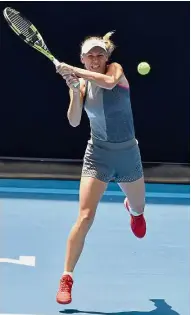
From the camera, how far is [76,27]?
8.55m

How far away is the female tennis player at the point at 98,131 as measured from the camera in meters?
4.45

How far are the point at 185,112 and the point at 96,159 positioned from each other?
4.32 meters

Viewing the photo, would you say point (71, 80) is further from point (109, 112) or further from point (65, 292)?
point (65, 292)

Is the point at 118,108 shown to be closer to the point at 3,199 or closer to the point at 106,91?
the point at 106,91

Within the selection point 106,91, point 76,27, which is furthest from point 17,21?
point 76,27

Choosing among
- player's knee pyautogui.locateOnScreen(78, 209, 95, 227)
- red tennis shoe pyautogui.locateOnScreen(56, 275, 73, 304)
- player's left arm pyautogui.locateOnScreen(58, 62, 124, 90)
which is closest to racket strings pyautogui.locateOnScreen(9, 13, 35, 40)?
player's left arm pyautogui.locateOnScreen(58, 62, 124, 90)

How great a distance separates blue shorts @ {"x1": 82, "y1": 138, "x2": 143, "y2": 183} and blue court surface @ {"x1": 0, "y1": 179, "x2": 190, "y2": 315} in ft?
2.44

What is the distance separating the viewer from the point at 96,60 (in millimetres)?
4527

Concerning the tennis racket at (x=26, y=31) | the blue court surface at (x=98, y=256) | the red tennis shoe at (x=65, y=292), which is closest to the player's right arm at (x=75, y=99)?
the tennis racket at (x=26, y=31)

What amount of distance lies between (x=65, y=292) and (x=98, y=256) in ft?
3.86

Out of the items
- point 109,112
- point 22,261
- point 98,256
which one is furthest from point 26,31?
point 98,256

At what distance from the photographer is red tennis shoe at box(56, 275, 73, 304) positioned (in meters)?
4.36

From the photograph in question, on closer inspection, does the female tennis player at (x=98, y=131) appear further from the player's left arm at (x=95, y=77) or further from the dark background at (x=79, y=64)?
the dark background at (x=79, y=64)

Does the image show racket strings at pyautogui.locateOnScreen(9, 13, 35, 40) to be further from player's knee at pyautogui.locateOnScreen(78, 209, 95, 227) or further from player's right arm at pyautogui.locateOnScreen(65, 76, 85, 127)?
player's knee at pyautogui.locateOnScreen(78, 209, 95, 227)
